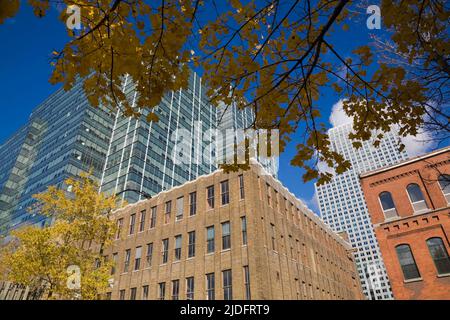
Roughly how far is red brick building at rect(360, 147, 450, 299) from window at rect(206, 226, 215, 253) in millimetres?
12363

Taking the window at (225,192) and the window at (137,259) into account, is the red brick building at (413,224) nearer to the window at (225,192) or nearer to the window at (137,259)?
the window at (225,192)

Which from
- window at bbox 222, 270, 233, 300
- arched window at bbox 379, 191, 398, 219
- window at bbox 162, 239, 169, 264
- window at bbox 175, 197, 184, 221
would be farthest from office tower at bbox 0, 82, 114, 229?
arched window at bbox 379, 191, 398, 219

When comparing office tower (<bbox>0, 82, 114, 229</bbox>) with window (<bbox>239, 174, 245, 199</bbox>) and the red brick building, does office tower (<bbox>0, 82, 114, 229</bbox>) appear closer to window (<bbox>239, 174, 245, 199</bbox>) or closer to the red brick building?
window (<bbox>239, 174, 245, 199</bbox>)

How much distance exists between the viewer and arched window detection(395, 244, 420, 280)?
19.2 m

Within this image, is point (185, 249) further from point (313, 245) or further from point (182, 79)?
point (182, 79)

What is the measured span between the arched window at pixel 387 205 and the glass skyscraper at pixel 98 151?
34.6 m

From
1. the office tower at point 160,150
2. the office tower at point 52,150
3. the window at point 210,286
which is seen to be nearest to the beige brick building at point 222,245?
the window at point 210,286

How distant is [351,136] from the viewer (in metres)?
5.34

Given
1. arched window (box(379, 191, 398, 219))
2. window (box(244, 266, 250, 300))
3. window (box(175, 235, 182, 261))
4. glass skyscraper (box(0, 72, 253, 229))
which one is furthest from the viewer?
glass skyscraper (box(0, 72, 253, 229))

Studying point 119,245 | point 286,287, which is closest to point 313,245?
point 286,287

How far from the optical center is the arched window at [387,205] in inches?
862

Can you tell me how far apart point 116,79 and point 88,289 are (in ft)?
51.0

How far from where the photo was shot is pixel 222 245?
2216 centimetres

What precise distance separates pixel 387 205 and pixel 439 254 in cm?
458
